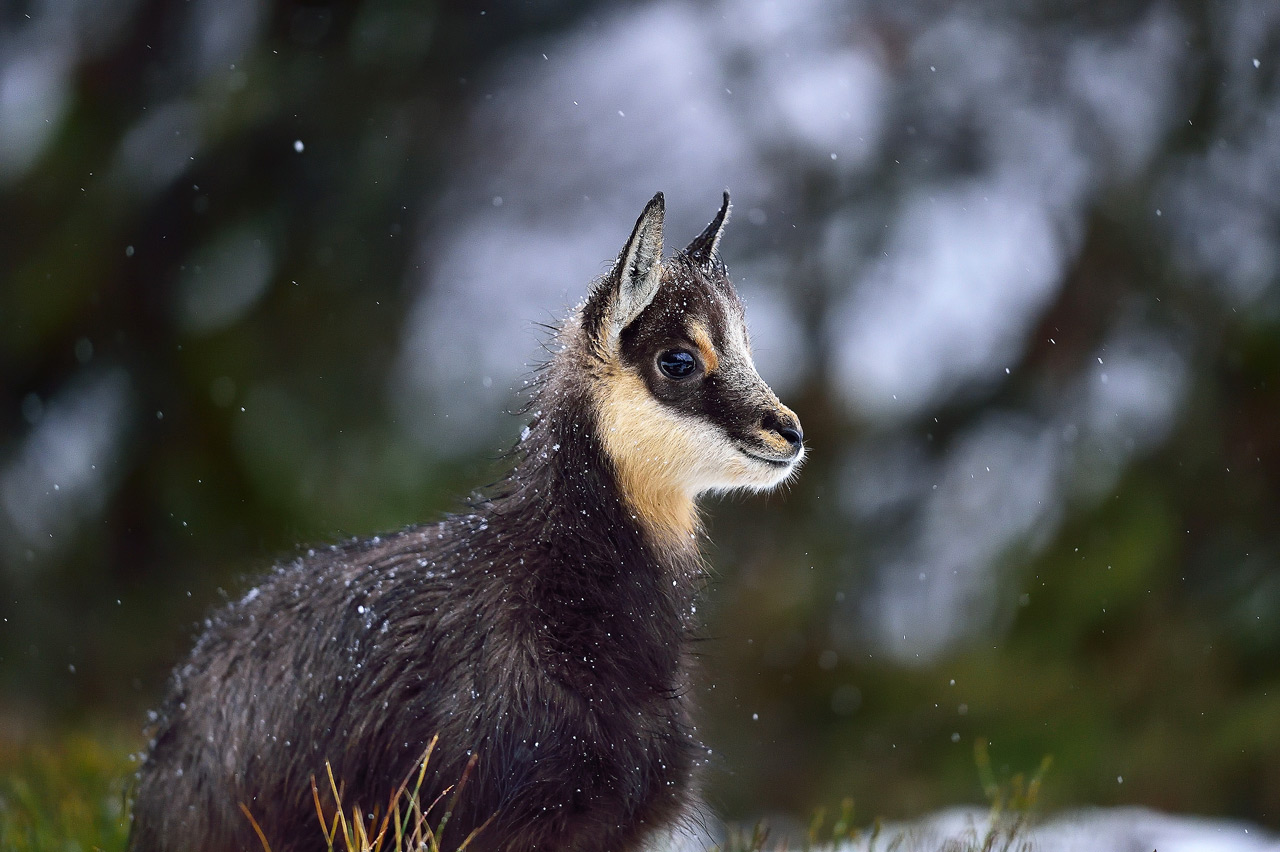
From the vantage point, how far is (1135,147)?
27.8ft

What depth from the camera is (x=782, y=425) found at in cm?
364

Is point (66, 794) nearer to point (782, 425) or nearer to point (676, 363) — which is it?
point (676, 363)

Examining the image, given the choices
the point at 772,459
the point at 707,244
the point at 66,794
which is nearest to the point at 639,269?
the point at 707,244

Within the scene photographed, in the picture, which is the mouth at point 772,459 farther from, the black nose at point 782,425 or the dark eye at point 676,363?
the dark eye at point 676,363

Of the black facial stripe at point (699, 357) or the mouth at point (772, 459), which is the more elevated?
the black facial stripe at point (699, 357)

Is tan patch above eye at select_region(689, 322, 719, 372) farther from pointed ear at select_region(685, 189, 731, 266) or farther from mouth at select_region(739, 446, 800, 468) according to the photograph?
pointed ear at select_region(685, 189, 731, 266)

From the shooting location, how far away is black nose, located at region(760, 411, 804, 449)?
3.63 m

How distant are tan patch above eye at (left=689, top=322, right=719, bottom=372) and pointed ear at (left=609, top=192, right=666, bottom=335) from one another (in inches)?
6.9

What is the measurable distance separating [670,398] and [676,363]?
4.7 inches

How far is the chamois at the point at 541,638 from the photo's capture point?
11.0ft

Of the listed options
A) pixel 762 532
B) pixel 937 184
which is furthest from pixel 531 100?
pixel 762 532

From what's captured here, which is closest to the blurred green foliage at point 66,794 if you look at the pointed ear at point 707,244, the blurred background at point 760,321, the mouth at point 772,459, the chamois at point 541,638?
the blurred background at point 760,321

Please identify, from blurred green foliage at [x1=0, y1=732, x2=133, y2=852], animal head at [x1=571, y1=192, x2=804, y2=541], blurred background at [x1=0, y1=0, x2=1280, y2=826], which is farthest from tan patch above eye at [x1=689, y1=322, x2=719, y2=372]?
blurred background at [x1=0, y1=0, x2=1280, y2=826]

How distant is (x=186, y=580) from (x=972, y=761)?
602cm
